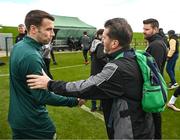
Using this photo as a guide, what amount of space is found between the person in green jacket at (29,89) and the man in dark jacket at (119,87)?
1.08ft

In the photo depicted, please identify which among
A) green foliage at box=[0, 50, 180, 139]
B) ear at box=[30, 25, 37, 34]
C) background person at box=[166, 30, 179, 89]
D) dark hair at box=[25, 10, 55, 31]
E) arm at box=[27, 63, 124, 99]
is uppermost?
dark hair at box=[25, 10, 55, 31]

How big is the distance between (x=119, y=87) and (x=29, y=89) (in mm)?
943

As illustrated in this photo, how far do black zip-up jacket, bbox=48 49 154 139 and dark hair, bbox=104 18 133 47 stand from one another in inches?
6.6

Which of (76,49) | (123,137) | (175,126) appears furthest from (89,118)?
(76,49)

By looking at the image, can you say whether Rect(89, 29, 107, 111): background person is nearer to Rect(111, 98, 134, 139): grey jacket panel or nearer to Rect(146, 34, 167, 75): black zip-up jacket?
Rect(146, 34, 167, 75): black zip-up jacket

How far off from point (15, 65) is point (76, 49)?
35805mm

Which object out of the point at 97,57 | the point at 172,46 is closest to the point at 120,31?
the point at 97,57

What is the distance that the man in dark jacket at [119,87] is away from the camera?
2955 millimetres

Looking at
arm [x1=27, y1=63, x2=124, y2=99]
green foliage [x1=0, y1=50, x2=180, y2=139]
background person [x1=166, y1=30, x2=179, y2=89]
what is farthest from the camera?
background person [x1=166, y1=30, x2=179, y2=89]

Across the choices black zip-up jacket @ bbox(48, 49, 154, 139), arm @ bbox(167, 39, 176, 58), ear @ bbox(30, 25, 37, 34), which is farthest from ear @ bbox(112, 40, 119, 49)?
arm @ bbox(167, 39, 176, 58)

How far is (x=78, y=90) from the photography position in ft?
9.88

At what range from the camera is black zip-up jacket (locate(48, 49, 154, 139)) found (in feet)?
9.68

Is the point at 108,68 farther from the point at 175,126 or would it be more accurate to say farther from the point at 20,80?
the point at 175,126

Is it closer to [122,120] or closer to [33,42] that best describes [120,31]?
[122,120]
